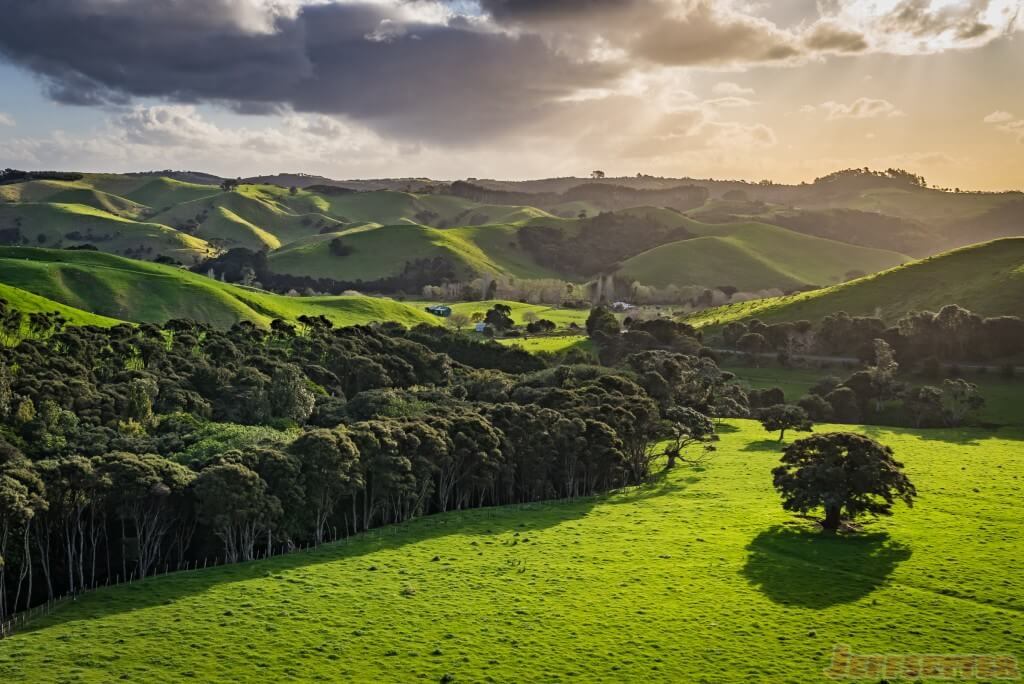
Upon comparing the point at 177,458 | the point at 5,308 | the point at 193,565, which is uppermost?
the point at 5,308

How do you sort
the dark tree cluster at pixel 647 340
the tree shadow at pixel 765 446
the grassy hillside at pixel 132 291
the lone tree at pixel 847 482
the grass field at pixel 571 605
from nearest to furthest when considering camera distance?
the grass field at pixel 571 605
the lone tree at pixel 847 482
the tree shadow at pixel 765 446
the grassy hillside at pixel 132 291
the dark tree cluster at pixel 647 340

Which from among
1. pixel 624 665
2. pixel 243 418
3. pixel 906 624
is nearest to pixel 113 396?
pixel 243 418

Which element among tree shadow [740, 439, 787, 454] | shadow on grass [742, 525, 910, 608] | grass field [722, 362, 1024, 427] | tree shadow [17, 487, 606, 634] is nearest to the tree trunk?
shadow on grass [742, 525, 910, 608]

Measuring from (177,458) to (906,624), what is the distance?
61.1 metres

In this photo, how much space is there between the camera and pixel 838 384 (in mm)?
145750

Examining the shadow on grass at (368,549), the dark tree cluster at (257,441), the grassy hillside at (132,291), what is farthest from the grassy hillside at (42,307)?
the shadow on grass at (368,549)

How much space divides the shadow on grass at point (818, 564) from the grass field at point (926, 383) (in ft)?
245

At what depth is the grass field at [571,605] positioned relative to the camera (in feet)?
152

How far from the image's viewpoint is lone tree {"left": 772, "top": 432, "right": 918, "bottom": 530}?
2781 inches

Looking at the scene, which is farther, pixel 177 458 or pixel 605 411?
pixel 605 411

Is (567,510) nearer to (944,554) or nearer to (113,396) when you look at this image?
(944,554)

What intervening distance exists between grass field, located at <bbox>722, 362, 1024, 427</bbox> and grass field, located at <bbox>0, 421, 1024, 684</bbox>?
2286 inches

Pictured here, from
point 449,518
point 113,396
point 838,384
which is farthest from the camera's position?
point 838,384

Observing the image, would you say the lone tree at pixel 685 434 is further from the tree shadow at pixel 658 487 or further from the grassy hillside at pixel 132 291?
the grassy hillside at pixel 132 291
